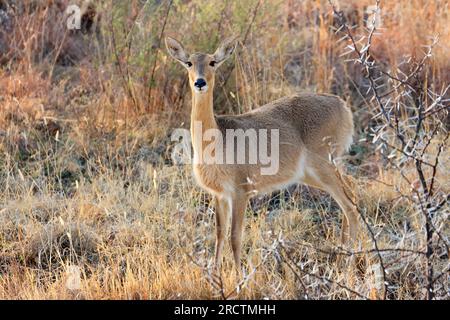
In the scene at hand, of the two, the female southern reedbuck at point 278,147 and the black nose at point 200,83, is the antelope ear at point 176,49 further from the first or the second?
the black nose at point 200,83

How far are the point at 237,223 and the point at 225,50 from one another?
1.21 metres

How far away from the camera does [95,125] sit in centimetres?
802

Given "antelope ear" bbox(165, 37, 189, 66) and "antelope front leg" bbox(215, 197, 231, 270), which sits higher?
"antelope ear" bbox(165, 37, 189, 66)

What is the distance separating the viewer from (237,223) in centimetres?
582

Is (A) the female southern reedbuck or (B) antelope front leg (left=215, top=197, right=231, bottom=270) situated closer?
(A) the female southern reedbuck

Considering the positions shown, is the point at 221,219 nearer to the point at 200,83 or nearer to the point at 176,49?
the point at 200,83

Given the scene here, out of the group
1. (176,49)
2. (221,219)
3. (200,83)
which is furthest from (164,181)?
(200,83)

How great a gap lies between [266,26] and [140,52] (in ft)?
4.84

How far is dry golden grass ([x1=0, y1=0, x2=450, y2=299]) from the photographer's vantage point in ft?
17.4

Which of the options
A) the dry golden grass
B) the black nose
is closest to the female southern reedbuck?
the black nose

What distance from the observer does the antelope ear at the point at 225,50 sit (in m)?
5.93

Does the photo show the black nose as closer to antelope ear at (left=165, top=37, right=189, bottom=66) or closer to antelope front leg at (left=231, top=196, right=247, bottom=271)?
antelope ear at (left=165, top=37, right=189, bottom=66)
